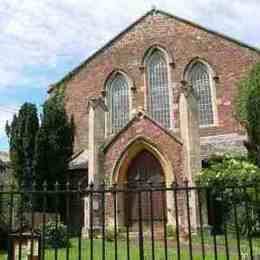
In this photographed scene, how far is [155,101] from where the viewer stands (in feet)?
91.3

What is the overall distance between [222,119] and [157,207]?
7619mm

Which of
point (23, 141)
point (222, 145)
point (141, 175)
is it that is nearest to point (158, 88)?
point (222, 145)

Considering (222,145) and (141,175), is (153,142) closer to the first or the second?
(141,175)

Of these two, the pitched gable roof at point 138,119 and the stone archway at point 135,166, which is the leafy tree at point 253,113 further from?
the stone archway at point 135,166

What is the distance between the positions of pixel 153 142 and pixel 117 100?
27.6 ft

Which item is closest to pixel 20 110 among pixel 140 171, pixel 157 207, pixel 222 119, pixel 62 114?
pixel 62 114

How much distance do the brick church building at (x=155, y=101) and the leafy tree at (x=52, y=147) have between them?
1.18 metres

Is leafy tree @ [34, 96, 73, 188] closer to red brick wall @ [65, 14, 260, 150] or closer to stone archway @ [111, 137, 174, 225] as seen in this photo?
stone archway @ [111, 137, 174, 225]

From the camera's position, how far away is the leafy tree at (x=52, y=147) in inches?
886

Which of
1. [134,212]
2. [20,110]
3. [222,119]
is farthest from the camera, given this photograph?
[222,119]

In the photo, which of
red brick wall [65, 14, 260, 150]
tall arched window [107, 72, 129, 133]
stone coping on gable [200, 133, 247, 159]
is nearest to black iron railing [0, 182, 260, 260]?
stone coping on gable [200, 133, 247, 159]

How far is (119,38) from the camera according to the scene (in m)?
29.5

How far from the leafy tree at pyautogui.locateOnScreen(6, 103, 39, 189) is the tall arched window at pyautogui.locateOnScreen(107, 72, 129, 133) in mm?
6369

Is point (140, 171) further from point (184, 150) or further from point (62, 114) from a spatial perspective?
point (62, 114)
